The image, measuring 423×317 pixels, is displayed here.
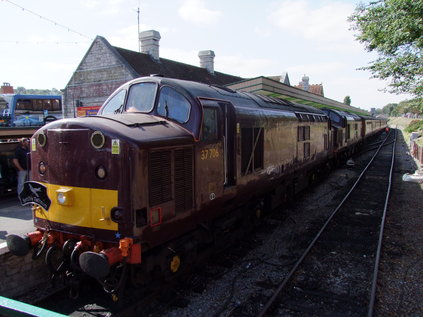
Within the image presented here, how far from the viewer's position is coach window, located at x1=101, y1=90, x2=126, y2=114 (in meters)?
6.06

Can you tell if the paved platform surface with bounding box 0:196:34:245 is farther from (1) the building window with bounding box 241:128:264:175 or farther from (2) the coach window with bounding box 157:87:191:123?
(1) the building window with bounding box 241:128:264:175

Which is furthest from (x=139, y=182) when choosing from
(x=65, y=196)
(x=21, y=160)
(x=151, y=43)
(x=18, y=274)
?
(x=151, y=43)

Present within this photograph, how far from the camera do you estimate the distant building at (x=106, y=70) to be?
21703mm

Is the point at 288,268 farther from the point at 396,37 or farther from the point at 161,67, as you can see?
the point at 161,67

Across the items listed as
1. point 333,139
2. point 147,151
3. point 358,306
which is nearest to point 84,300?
point 147,151

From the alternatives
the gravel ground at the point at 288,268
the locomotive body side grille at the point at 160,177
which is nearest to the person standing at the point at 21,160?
the gravel ground at the point at 288,268

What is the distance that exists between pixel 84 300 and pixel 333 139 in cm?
1495

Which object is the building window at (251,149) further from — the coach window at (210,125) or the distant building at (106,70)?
the distant building at (106,70)

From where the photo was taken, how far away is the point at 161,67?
2414cm

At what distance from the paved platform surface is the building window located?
4727 millimetres

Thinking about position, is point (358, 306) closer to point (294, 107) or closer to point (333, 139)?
point (294, 107)

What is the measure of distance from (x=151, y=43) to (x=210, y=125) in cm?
2047

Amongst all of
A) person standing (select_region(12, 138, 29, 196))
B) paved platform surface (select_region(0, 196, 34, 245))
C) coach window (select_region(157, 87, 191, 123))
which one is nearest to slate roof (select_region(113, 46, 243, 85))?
person standing (select_region(12, 138, 29, 196))

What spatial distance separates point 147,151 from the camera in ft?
14.3
